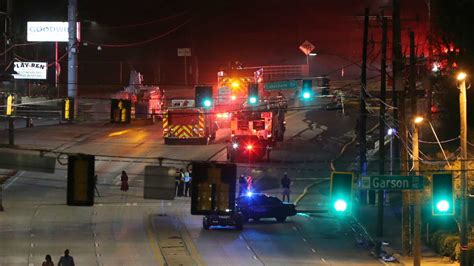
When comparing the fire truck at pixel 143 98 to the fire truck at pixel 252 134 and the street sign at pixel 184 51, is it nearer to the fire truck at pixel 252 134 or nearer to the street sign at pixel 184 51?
the fire truck at pixel 252 134

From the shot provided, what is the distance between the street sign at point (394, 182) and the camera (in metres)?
23.8

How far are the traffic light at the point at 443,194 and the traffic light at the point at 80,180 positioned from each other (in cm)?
1025

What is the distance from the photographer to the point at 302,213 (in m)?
36.2

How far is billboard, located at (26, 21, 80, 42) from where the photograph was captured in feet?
243

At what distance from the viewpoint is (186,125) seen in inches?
1928

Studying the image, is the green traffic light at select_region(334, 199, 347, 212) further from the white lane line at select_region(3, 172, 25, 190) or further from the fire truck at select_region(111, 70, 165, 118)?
the fire truck at select_region(111, 70, 165, 118)

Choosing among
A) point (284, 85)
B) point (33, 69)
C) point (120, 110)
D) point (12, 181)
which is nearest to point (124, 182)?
point (12, 181)

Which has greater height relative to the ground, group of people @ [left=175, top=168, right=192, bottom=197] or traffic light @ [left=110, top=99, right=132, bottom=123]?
traffic light @ [left=110, top=99, right=132, bottom=123]

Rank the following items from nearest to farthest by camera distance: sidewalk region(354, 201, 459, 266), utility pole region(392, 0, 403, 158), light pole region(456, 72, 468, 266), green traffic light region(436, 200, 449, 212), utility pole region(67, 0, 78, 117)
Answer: green traffic light region(436, 200, 449, 212) → light pole region(456, 72, 468, 266) → utility pole region(392, 0, 403, 158) → sidewalk region(354, 201, 459, 266) → utility pole region(67, 0, 78, 117)

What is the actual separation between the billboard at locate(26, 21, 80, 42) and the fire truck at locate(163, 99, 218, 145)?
28.7 m

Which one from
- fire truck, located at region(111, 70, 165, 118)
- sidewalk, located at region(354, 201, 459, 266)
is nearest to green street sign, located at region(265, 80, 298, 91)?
sidewalk, located at region(354, 201, 459, 266)

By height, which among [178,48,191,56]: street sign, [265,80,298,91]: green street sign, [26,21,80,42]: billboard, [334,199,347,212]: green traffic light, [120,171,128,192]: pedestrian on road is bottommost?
[120,171,128,192]: pedestrian on road

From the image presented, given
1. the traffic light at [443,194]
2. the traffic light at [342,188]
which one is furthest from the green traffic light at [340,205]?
the traffic light at [443,194]

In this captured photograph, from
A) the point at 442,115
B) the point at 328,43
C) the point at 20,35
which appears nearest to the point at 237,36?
the point at 328,43
